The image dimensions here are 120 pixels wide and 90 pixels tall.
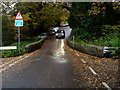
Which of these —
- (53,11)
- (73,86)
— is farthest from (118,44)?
(53,11)

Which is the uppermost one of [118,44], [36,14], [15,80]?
[36,14]

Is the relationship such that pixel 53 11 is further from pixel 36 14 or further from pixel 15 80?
pixel 15 80

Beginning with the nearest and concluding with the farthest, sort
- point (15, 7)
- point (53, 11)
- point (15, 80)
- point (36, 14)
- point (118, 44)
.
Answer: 1. point (15, 80)
2. point (118, 44)
3. point (15, 7)
4. point (36, 14)
5. point (53, 11)

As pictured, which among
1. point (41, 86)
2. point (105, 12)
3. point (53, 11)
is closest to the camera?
point (41, 86)

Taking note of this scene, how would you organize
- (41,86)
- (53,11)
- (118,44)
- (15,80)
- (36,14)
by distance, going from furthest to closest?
(53,11) < (36,14) < (118,44) < (15,80) < (41,86)

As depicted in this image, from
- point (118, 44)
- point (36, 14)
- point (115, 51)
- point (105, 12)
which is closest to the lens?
point (115, 51)

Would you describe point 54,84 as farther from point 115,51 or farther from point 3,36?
point 3,36

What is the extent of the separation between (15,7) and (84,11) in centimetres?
969

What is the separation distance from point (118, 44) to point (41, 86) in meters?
7.88

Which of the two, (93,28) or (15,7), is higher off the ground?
Result: (15,7)

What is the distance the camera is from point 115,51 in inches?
423

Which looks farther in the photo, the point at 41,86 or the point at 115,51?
the point at 115,51

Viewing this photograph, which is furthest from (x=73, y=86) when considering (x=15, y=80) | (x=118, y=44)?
(x=118, y=44)

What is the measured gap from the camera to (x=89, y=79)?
6.21 meters
